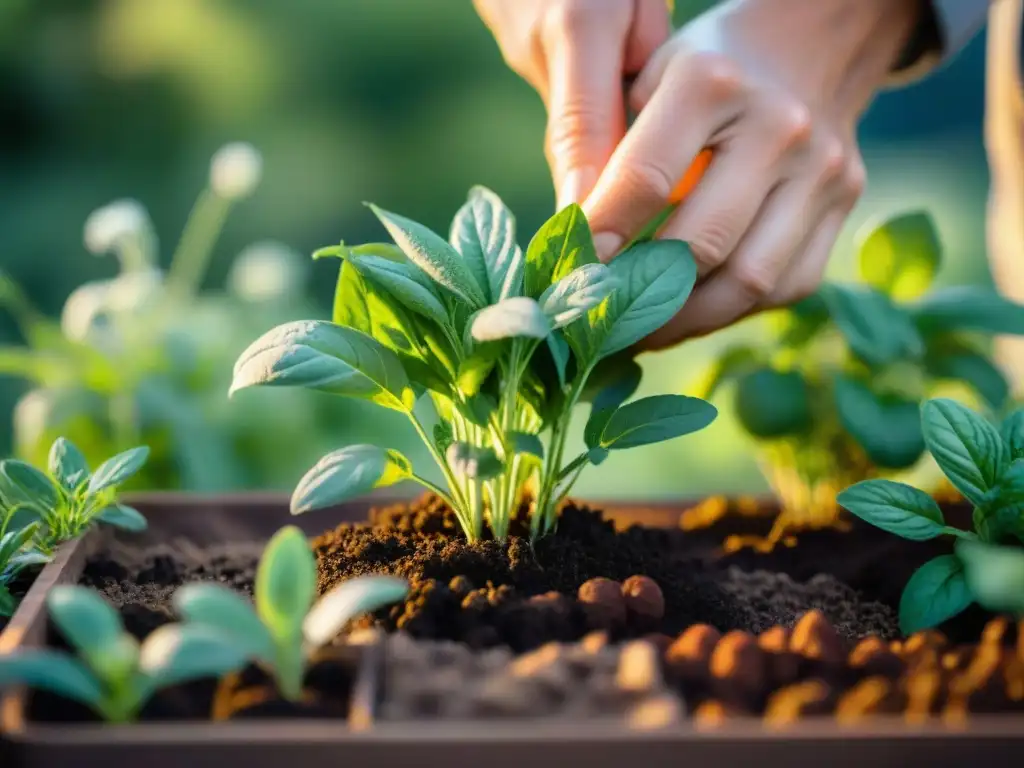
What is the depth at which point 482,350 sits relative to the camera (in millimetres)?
759

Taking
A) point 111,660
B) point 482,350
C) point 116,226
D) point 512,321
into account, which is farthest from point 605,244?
point 116,226

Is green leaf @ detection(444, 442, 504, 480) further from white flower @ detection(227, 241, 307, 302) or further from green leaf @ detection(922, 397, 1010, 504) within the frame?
white flower @ detection(227, 241, 307, 302)

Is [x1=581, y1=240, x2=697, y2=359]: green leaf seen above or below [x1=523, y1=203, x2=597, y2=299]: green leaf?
below

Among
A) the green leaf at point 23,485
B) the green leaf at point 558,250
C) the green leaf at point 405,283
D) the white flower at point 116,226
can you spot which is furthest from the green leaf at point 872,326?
the white flower at point 116,226

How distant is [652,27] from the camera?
3.41 feet

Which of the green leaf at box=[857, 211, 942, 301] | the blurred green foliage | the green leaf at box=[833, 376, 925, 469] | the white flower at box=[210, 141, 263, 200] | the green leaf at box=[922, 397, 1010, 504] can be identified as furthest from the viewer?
the blurred green foliage

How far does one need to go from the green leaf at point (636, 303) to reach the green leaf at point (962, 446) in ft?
0.71

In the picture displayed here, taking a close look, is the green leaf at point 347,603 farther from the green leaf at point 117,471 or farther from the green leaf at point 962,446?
the green leaf at point 962,446

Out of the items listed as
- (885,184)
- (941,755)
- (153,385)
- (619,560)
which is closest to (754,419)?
(619,560)

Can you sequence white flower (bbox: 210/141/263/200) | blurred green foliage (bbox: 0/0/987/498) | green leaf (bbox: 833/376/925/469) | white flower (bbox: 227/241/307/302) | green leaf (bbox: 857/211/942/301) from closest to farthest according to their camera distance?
green leaf (bbox: 833/376/925/469) → green leaf (bbox: 857/211/942/301) → white flower (bbox: 210/141/263/200) → white flower (bbox: 227/241/307/302) → blurred green foliage (bbox: 0/0/987/498)

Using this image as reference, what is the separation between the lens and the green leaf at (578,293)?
683 mm

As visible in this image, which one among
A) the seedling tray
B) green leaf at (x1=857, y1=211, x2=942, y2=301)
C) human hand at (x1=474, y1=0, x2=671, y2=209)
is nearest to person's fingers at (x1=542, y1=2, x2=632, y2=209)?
human hand at (x1=474, y1=0, x2=671, y2=209)

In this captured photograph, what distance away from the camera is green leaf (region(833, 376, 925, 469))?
42.7 inches

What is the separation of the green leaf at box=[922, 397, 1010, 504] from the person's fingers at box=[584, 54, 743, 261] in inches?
11.9
